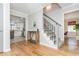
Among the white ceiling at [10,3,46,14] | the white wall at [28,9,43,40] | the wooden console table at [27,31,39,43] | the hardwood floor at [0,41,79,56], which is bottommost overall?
the hardwood floor at [0,41,79,56]

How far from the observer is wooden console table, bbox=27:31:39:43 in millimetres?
1726

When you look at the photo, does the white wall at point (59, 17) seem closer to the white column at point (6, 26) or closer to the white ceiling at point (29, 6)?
the white ceiling at point (29, 6)

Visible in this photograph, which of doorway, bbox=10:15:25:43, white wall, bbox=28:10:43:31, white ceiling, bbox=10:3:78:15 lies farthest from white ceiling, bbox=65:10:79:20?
doorway, bbox=10:15:25:43

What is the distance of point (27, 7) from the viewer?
5.49ft

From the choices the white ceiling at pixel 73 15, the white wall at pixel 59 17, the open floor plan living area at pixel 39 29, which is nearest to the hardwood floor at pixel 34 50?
the open floor plan living area at pixel 39 29

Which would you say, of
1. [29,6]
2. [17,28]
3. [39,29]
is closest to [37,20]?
[39,29]

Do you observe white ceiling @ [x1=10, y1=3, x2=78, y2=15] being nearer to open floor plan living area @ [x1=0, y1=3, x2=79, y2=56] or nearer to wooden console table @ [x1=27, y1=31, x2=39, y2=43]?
open floor plan living area @ [x1=0, y1=3, x2=79, y2=56]

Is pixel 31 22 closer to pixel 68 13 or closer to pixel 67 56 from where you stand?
pixel 68 13

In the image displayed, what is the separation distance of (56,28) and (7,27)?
0.90m

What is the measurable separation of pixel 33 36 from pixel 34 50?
260 mm

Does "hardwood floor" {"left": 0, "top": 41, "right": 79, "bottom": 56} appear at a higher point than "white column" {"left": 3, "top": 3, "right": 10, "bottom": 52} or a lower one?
lower

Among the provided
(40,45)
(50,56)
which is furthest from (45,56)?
(40,45)

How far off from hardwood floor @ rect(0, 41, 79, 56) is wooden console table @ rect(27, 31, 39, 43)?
8 centimetres

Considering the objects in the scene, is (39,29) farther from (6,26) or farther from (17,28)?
(6,26)
